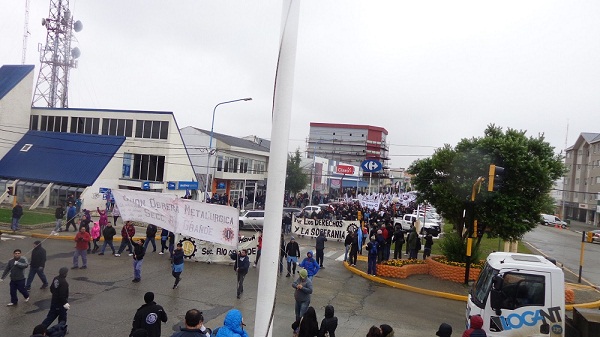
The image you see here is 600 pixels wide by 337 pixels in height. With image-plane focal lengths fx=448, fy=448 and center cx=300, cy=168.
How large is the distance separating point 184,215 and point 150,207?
5.85 feet

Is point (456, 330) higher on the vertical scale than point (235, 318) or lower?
lower

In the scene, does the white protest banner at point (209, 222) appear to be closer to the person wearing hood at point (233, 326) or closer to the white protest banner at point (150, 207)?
the white protest banner at point (150, 207)

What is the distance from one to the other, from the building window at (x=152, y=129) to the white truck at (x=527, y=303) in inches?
1287

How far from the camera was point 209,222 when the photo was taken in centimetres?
1606

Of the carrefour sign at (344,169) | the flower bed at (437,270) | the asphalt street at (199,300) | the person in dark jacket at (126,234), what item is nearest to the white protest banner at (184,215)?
the person in dark jacket at (126,234)

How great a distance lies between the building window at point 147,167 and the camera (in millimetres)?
37438

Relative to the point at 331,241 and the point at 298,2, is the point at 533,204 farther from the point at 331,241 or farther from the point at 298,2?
the point at 298,2

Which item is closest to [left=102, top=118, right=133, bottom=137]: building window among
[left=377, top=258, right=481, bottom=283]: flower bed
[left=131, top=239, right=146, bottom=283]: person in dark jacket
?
[left=131, top=239, right=146, bottom=283]: person in dark jacket

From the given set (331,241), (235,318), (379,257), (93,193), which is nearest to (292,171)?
(93,193)

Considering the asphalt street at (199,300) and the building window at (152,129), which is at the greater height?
the building window at (152,129)

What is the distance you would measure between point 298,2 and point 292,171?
47.9 m

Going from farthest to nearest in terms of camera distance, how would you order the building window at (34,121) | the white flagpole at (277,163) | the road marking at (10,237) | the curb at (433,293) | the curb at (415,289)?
the building window at (34,121) < the road marking at (10,237) < the curb at (415,289) < the curb at (433,293) < the white flagpole at (277,163)

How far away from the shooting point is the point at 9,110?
37.2 m

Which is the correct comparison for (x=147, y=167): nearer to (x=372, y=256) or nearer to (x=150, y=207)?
(x=150, y=207)
